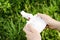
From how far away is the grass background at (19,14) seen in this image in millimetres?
2850

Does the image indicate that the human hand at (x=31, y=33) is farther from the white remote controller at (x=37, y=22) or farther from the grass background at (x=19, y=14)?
the grass background at (x=19, y=14)

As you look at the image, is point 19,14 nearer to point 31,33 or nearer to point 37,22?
point 37,22

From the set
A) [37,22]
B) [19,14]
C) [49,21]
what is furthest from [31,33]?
[19,14]

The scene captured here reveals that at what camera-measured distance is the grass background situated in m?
2.85

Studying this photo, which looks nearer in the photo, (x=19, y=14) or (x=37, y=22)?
(x=37, y=22)

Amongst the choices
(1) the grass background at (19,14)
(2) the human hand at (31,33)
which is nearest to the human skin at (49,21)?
(2) the human hand at (31,33)

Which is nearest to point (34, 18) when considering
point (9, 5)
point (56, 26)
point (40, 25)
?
point (40, 25)

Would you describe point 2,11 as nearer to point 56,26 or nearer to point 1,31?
point 1,31

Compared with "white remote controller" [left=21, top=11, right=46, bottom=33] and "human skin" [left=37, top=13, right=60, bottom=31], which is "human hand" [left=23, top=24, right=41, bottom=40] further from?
"human skin" [left=37, top=13, right=60, bottom=31]

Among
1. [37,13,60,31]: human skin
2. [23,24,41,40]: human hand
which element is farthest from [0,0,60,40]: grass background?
[23,24,41,40]: human hand

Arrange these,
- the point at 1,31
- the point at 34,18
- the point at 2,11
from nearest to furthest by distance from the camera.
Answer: the point at 34,18, the point at 1,31, the point at 2,11

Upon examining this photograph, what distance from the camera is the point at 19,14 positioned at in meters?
3.13

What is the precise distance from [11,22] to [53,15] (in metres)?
0.62

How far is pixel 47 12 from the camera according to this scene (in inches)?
124
